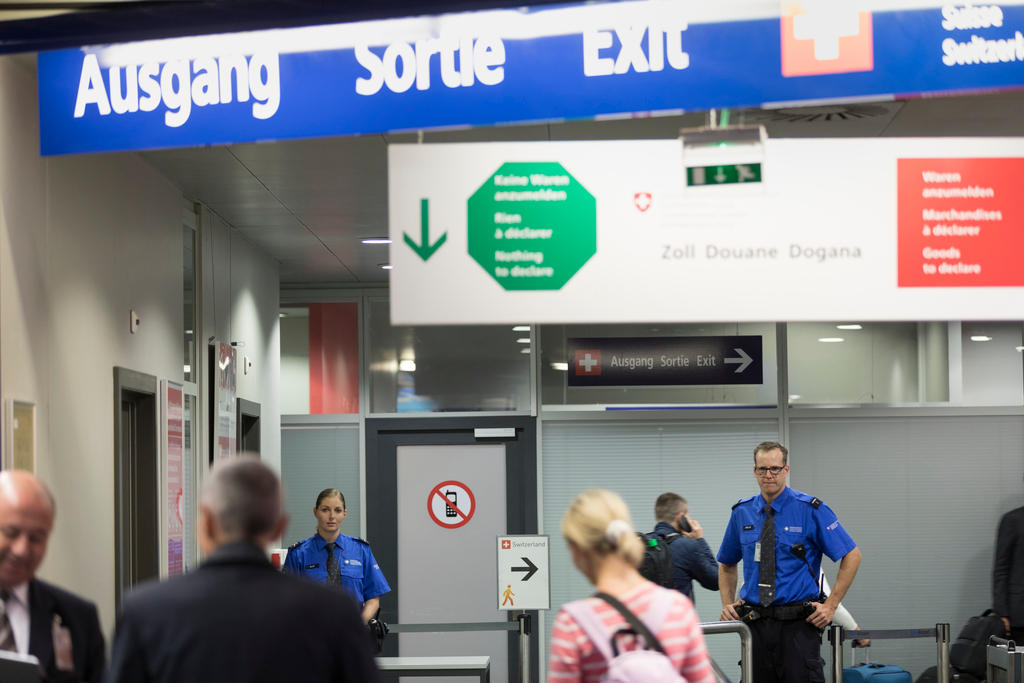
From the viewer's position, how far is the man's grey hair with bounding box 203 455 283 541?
2371 millimetres

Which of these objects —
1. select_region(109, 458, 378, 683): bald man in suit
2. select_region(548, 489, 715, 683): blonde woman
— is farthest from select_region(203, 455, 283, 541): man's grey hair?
select_region(548, 489, 715, 683): blonde woman

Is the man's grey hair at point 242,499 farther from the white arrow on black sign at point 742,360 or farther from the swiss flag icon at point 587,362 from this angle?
the white arrow on black sign at point 742,360

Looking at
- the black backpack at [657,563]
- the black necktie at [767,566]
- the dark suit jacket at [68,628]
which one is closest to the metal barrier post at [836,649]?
the black necktie at [767,566]

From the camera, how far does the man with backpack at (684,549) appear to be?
6.80 metres

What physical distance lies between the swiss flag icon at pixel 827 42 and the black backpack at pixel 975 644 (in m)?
5.48

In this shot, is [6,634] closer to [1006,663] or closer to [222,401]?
A: [1006,663]

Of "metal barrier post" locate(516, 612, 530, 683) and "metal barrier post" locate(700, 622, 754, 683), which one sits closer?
"metal barrier post" locate(700, 622, 754, 683)

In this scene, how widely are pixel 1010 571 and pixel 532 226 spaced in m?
6.11

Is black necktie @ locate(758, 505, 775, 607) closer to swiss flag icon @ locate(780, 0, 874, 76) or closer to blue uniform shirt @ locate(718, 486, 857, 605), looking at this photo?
blue uniform shirt @ locate(718, 486, 857, 605)

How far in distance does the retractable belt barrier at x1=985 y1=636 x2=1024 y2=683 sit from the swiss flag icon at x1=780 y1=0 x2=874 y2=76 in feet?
11.2

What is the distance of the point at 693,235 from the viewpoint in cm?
A: 378

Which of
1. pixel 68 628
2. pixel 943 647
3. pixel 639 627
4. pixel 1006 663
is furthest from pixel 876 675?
pixel 68 628

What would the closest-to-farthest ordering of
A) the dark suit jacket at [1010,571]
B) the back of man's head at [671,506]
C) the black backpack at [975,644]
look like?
the back of man's head at [671,506]
the black backpack at [975,644]
the dark suit jacket at [1010,571]

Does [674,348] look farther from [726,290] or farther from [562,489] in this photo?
[726,290]
